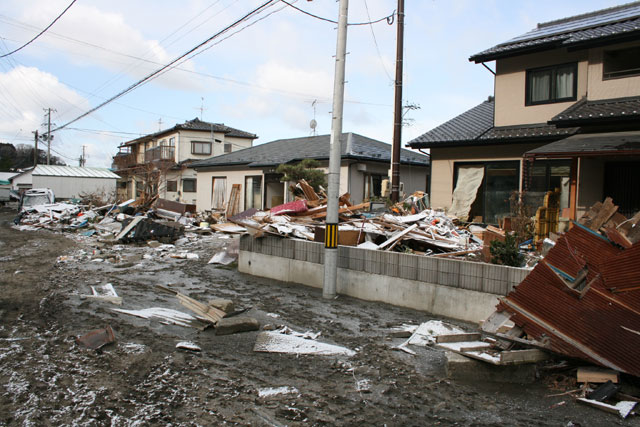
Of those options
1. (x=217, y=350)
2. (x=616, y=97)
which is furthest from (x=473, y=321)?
(x=616, y=97)

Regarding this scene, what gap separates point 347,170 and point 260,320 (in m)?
12.0

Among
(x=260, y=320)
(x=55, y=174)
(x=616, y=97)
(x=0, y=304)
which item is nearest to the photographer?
(x=260, y=320)

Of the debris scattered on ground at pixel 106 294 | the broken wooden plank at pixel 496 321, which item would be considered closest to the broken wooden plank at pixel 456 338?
the broken wooden plank at pixel 496 321

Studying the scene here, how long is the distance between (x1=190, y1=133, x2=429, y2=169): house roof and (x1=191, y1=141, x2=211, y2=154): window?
8.59 meters

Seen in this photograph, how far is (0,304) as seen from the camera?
689cm

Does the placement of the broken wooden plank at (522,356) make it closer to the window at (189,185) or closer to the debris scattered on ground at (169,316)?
the debris scattered on ground at (169,316)

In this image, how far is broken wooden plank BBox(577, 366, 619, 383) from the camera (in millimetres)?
3979

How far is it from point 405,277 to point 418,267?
0.31 meters

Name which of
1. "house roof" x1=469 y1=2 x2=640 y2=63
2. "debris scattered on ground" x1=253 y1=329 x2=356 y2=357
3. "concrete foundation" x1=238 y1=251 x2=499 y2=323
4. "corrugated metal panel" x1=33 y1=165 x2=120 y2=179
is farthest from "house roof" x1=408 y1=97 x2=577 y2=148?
"corrugated metal panel" x1=33 y1=165 x2=120 y2=179

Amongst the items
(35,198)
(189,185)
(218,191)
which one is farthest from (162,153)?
(218,191)

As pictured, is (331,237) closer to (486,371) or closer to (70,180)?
(486,371)

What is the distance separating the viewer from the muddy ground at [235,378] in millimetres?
3559

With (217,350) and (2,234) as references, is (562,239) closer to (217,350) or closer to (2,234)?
(217,350)

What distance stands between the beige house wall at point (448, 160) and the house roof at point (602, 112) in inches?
89.3
